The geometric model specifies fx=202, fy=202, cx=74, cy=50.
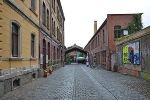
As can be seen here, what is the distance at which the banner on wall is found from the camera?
16.1m

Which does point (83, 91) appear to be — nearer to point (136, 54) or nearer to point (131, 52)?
point (136, 54)

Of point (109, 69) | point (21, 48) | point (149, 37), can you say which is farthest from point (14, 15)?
point (109, 69)

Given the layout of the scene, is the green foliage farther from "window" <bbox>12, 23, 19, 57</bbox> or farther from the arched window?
"window" <bbox>12, 23, 19, 57</bbox>

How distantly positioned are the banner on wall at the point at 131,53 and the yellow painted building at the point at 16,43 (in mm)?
7970

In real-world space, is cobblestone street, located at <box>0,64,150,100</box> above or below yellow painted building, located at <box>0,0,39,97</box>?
below

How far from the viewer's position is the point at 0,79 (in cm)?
822

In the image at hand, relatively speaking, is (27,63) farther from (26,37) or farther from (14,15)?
(14,15)

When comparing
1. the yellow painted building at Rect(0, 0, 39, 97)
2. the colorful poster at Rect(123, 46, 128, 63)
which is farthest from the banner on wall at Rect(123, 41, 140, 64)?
the yellow painted building at Rect(0, 0, 39, 97)

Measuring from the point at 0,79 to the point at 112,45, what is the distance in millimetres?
19505

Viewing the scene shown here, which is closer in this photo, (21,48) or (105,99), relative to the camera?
(105,99)

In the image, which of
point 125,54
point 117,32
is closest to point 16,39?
point 125,54

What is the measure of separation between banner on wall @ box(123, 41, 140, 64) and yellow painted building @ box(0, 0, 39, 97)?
797cm

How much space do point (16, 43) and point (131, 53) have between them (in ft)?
34.2

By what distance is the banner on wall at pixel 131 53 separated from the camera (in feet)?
52.9
